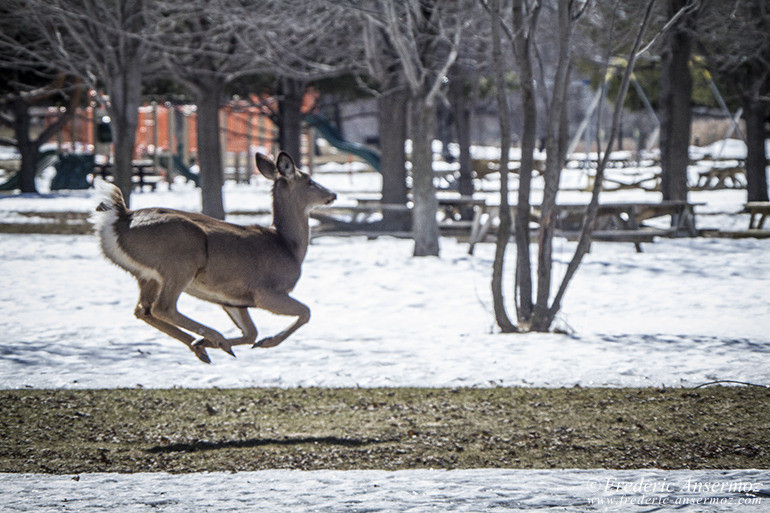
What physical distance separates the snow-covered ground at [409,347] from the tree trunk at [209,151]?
107 inches

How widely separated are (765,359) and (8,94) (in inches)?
1018

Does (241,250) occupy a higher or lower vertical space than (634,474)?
higher

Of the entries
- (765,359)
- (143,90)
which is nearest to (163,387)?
(765,359)

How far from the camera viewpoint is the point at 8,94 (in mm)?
29656

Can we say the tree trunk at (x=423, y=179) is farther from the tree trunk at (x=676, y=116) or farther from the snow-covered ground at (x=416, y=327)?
the tree trunk at (x=676, y=116)

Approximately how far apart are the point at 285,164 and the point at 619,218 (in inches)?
523

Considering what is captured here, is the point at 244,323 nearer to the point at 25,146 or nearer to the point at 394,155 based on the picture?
the point at 394,155

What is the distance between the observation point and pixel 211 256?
5539mm

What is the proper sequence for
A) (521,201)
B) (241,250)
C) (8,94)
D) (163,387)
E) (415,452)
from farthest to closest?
1. (8,94)
2. (521,201)
3. (163,387)
4. (415,452)
5. (241,250)

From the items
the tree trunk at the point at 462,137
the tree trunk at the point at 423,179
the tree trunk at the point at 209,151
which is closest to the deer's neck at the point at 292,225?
the tree trunk at the point at 423,179

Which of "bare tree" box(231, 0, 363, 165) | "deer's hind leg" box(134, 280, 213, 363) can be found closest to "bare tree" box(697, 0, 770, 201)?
"bare tree" box(231, 0, 363, 165)

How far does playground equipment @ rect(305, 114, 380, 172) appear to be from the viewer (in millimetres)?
28475

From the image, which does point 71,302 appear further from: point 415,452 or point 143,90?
point 143,90

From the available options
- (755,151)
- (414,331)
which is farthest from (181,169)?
(414,331)
